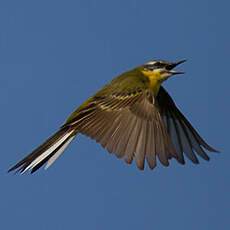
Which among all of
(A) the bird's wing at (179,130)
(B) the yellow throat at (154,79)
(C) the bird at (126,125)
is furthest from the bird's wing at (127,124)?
(A) the bird's wing at (179,130)

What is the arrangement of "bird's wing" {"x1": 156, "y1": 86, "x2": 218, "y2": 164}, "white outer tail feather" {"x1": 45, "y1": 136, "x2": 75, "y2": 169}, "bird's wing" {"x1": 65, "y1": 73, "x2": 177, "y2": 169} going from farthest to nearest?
"bird's wing" {"x1": 156, "y1": 86, "x2": 218, "y2": 164} → "white outer tail feather" {"x1": 45, "y1": 136, "x2": 75, "y2": 169} → "bird's wing" {"x1": 65, "y1": 73, "x2": 177, "y2": 169}

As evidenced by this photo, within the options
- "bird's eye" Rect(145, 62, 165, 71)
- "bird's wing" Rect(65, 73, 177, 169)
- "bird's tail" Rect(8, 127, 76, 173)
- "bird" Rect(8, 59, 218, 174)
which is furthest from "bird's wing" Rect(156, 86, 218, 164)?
"bird's tail" Rect(8, 127, 76, 173)

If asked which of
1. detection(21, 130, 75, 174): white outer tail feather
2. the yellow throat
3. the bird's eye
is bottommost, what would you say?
detection(21, 130, 75, 174): white outer tail feather

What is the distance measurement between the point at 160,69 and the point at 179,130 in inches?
39.8

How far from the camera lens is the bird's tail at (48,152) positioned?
5910 mm

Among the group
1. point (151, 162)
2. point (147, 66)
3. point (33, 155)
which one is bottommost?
point (33, 155)

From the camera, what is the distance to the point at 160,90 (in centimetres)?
758

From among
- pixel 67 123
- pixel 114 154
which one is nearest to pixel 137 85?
pixel 67 123

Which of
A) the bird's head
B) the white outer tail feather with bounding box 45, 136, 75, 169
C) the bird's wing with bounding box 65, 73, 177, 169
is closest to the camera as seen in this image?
the bird's wing with bounding box 65, 73, 177, 169

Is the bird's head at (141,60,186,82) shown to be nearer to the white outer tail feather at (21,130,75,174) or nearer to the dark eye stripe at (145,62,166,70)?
the dark eye stripe at (145,62,166,70)

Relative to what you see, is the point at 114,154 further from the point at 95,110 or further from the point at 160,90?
the point at 160,90

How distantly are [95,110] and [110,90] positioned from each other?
12.3 inches

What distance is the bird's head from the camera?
673cm

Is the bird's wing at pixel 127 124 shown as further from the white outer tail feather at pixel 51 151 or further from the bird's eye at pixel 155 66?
the bird's eye at pixel 155 66
